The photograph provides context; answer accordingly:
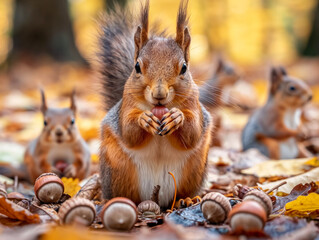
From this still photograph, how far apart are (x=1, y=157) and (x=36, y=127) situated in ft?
3.45

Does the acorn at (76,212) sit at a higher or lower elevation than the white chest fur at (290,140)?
lower

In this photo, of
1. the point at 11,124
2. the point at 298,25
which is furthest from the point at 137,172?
the point at 298,25

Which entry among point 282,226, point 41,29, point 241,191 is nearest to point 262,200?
point 282,226

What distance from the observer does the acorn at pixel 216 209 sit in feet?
5.22

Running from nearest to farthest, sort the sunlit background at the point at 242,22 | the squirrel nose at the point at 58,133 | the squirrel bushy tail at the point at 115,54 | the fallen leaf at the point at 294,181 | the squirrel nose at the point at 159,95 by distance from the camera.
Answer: the squirrel nose at the point at 159,95
the fallen leaf at the point at 294,181
the squirrel bushy tail at the point at 115,54
the squirrel nose at the point at 58,133
the sunlit background at the point at 242,22

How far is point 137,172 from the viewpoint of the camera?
1.93 m

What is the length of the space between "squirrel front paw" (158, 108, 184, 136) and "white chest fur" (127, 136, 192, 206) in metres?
0.13

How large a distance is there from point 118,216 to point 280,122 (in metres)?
2.44

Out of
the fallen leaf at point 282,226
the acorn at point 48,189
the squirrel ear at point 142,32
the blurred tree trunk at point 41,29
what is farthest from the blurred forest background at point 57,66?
the fallen leaf at point 282,226

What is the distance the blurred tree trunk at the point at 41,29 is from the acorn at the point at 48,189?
6.11m

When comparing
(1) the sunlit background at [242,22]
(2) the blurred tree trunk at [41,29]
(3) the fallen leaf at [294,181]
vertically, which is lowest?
(3) the fallen leaf at [294,181]

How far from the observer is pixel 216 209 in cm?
160

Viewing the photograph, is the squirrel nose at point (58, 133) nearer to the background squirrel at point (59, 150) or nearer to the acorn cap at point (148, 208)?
the background squirrel at point (59, 150)

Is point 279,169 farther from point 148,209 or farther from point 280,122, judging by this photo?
point 280,122
